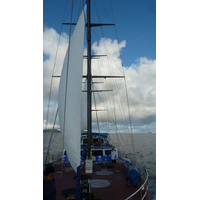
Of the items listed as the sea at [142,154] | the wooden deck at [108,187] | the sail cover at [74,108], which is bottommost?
the sea at [142,154]

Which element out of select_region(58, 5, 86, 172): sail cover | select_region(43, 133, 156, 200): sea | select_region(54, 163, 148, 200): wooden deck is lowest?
select_region(43, 133, 156, 200): sea

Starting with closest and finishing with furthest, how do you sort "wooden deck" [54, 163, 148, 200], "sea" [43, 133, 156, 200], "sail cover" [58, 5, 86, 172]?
"sail cover" [58, 5, 86, 172] < "wooden deck" [54, 163, 148, 200] < "sea" [43, 133, 156, 200]

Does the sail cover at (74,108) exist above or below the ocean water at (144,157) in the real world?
above

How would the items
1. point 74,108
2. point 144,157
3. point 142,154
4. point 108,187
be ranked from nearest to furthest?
point 74,108 < point 108,187 < point 144,157 < point 142,154

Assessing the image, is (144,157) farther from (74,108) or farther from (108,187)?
(74,108)

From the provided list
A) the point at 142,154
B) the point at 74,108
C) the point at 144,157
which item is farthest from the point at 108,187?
the point at 142,154

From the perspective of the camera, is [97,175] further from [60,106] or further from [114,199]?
[60,106]

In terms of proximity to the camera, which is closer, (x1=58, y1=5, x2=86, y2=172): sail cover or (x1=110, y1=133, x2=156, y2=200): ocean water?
(x1=58, y1=5, x2=86, y2=172): sail cover

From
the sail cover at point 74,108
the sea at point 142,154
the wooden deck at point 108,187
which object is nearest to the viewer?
the sail cover at point 74,108

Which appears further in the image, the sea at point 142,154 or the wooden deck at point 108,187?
the sea at point 142,154

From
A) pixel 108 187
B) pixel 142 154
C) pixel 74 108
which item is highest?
pixel 74 108

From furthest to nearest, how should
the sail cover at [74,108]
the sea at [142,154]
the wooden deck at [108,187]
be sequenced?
the sea at [142,154] → the wooden deck at [108,187] → the sail cover at [74,108]

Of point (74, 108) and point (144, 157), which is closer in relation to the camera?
point (74, 108)

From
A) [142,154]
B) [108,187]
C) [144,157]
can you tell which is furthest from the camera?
[142,154]
